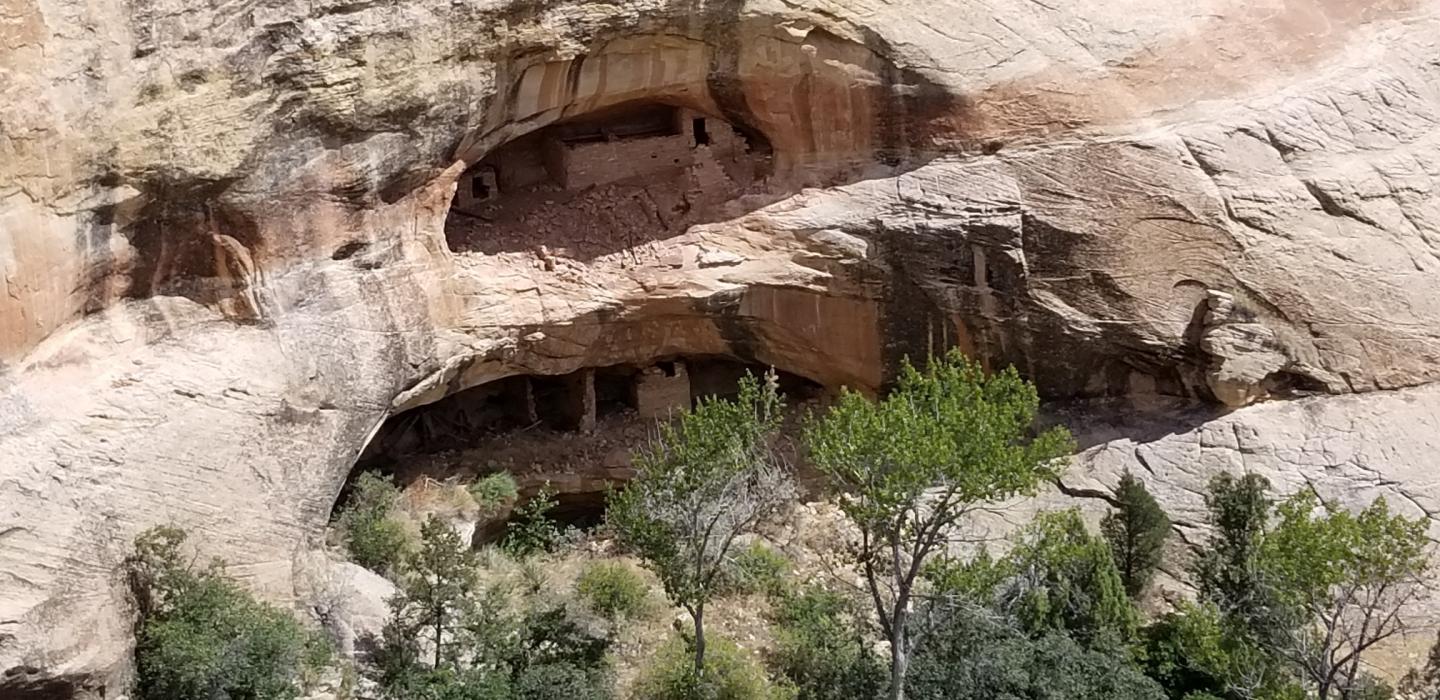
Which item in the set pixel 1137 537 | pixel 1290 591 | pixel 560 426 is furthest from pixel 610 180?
pixel 1290 591

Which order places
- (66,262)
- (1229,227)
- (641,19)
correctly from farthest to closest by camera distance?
(1229,227)
(641,19)
(66,262)

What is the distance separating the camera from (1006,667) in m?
13.1

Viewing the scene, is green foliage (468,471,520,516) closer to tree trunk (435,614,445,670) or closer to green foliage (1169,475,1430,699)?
tree trunk (435,614,445,670)

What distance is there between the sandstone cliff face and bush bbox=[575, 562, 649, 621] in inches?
96.1

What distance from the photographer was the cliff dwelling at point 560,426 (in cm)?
1639

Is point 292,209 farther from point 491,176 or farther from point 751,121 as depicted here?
point 751,121

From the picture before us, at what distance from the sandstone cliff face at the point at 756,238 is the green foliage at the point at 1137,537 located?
758 millimetres

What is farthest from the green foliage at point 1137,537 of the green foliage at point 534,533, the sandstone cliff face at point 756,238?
the green foliage at point 534,533

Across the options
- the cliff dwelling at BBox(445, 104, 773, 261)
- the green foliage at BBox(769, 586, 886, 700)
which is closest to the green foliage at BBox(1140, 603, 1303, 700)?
the green foliage at BBox(769, 586, 886, 700)

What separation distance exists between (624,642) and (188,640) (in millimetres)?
3919

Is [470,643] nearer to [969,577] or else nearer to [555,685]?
[555,685]

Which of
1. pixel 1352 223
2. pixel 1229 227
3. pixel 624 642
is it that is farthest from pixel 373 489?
pixel 1352 223

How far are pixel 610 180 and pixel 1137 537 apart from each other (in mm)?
6508

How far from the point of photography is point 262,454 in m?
13.0
